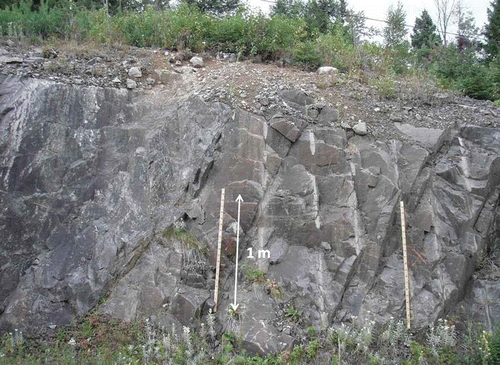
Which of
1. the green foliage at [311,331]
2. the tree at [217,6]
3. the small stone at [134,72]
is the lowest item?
the green foliage at [311,331]

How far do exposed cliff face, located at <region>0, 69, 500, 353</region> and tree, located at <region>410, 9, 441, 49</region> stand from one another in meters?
14.2

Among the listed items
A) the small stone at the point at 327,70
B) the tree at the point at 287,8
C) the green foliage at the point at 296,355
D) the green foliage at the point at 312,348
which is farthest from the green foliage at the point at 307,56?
the tree at the point at 287,8

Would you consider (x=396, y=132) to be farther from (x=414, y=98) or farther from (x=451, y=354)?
(x=451, y=354)

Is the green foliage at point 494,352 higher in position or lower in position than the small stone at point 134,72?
lower

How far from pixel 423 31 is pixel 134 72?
17311 millimetres

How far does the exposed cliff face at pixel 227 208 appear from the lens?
750 cm

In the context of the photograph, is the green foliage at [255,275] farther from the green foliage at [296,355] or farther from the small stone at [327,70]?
the small stone at [327,70]

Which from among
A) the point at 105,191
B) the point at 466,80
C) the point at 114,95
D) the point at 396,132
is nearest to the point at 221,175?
the point at 105,191

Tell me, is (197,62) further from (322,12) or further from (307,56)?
(322,12)

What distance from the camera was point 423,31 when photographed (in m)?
22.5

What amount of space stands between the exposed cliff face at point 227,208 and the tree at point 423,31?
14210mm

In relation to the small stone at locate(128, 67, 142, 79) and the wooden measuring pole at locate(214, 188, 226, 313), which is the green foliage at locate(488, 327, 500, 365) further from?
the small stone at locate(128, 67, 142, 79)

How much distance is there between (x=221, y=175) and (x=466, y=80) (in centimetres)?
626

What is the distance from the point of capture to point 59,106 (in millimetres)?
8461
